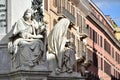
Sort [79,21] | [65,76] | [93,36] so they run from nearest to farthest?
[65,76], [79,21], [93,36]

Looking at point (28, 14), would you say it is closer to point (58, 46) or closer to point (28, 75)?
point (58, 46)

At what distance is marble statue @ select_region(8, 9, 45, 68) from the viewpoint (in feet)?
50.8

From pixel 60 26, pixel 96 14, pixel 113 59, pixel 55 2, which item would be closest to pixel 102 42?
pixel 96 14

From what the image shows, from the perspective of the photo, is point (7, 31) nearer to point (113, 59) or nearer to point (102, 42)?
point (102, 42)

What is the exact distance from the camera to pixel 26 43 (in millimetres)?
15586

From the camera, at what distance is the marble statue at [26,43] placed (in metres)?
15.5

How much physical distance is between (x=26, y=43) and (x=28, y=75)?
0.75 meters

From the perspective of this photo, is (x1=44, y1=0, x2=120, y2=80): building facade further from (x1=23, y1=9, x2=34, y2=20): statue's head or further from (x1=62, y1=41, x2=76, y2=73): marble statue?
(x1=23, y1=9, x2=34, y2=20): statue's head

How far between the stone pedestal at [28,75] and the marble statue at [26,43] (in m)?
0.19

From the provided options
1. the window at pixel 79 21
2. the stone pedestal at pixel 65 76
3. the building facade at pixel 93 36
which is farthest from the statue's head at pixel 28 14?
the window at pixel 79 21

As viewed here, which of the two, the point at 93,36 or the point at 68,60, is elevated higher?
the point at 93,36

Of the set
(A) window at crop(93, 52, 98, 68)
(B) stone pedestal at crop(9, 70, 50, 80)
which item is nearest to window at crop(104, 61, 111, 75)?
(A) window at crop(93, 52, 98, 68)

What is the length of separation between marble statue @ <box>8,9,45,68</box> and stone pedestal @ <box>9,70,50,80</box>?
0.19m

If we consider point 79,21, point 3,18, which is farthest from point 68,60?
point 79,21
